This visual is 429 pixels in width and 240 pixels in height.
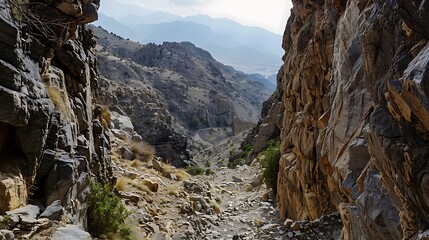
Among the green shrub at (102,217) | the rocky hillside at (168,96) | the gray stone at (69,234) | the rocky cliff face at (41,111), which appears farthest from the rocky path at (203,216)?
the rocky hillside at (168,96)

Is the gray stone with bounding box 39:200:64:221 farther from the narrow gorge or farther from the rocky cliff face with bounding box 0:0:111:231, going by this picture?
the rocky cliff face with bounding box 0:0:111:231

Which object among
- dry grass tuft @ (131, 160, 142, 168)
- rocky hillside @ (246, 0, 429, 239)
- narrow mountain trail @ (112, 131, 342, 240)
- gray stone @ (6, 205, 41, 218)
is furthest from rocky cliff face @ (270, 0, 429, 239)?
dry grass tuft @ (131, 160, 142, 168)

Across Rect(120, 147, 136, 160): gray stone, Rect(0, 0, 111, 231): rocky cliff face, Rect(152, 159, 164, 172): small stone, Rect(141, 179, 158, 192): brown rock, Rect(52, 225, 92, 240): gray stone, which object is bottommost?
Rect(152, 159, 164, 172): small stone

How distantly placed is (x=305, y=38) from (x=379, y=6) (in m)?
11.5

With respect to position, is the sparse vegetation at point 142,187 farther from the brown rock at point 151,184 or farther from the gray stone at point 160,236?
the gray stone at point 160,236

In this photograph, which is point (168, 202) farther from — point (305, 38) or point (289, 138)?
point (305, 38)

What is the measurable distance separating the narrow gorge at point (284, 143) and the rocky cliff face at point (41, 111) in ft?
0.11

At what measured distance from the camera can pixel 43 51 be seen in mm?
9609

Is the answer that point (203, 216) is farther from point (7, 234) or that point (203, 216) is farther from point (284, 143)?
point (7, 234)

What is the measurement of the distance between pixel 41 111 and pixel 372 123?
7.20m

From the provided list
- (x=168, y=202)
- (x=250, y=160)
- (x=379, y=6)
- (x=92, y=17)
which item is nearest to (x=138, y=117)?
(x=250, y=160)

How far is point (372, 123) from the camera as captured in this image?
260 inches

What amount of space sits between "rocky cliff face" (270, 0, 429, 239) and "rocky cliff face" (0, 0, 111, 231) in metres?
7.04

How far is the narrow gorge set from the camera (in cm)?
→ 589
